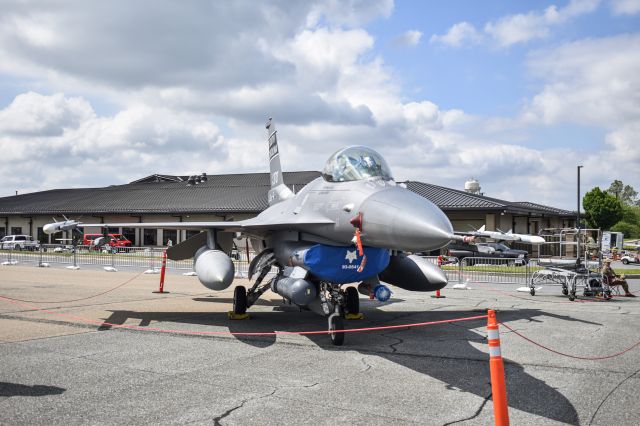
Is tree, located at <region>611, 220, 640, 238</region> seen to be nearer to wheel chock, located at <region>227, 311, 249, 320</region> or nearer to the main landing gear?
wheel chock, located at <region>227, 311, 249, 320</region>

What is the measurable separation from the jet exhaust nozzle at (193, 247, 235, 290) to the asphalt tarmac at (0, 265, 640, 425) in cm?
96

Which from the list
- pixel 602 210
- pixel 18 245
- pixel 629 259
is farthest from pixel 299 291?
pixel 602 210

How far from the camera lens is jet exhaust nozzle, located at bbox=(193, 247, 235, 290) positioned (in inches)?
407

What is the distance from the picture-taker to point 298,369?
24.4 ft

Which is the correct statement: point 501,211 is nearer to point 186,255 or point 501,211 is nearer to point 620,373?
point 186,255

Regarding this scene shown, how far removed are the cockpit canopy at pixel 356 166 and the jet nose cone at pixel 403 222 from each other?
1005mm

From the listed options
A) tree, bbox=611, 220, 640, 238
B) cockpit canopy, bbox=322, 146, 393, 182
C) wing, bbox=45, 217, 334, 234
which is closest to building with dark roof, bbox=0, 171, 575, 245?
wing, bbox=45, 217, 334, 234

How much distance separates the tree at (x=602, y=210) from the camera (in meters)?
73.4

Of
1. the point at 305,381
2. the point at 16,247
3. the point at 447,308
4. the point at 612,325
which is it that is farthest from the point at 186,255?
the point at 16,247

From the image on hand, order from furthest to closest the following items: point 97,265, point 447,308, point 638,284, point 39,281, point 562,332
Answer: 1. point 97,265
2. point 638,284
3. point 39,281
4. point 447,308
5. point 562,332

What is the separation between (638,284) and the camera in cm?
2295

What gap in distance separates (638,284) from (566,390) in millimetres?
19754

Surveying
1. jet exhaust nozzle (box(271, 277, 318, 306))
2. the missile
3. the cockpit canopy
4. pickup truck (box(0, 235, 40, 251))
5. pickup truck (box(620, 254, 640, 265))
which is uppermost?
the cockpit canopy

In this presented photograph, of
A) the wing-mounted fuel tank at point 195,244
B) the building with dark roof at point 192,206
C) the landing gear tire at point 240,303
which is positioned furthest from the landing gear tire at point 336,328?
the building with dark roof at point 192,206
